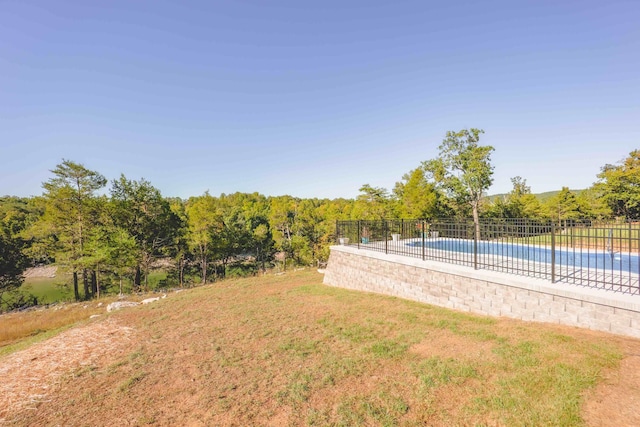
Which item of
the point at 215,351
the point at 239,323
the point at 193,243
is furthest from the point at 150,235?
the point at 215,351

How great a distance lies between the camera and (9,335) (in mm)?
10664

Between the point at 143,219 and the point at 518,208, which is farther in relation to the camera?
the point at 518,208

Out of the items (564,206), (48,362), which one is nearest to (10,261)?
(48,362)

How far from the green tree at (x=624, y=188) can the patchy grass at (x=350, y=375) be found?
1479 inches

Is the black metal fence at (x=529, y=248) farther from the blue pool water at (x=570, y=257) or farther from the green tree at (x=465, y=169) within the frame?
the green tree at (x=465, y=169)

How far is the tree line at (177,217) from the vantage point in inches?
845

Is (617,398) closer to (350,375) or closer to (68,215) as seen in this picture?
(350,375)

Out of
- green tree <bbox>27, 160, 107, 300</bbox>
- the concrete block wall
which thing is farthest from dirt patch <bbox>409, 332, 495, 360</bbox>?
green tree <bbox>27, 160, 107, 300</bbox>

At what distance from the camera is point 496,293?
728 cm

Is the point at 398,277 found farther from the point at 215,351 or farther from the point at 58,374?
the point at 58,374

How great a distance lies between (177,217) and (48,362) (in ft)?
84.6

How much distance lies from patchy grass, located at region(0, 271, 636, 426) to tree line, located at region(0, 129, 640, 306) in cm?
1949

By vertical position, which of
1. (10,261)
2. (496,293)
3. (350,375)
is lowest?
(10,261)

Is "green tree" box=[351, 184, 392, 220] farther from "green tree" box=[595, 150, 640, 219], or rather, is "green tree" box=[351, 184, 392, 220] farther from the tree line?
"green tree" box=[595, 150, 640, 219]
